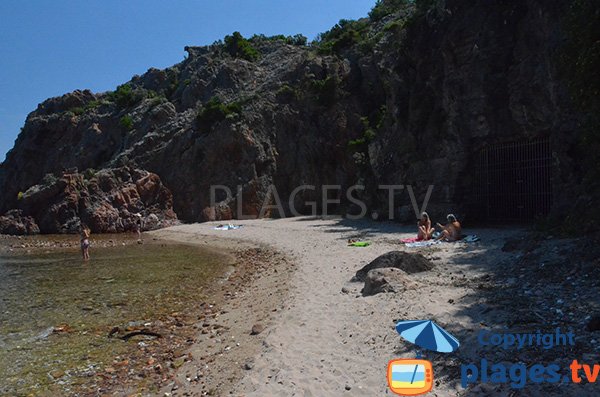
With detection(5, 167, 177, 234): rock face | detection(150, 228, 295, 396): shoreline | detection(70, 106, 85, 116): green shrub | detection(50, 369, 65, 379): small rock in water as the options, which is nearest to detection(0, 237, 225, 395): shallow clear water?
detection(50, 369, 65, 379): small rock in water

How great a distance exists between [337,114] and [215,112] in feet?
39.1

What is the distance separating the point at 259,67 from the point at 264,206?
21.4 m

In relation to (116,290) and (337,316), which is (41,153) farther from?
(337,316)

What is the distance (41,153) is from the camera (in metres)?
55.7

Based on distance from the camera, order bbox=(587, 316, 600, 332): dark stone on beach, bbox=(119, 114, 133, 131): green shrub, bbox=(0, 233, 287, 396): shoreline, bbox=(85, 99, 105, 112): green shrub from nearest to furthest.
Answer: bbox=(587, 316, 600, 332): dark stone on beach, bbox=(0, 233, 287, 396): shoreline, bbox=(119, 114, 133, 131): green shrub, bbox=(85, 99, 105, 112): green shrub

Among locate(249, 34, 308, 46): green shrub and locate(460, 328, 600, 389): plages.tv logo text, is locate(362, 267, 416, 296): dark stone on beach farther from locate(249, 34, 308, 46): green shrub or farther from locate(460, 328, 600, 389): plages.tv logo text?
locate(249, 34, 308, 46): green shrub

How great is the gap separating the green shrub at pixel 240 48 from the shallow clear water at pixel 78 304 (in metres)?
39.7

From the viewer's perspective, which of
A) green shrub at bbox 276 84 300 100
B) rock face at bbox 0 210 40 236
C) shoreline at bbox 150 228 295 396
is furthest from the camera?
green shrub at bbox 276 84 300 100

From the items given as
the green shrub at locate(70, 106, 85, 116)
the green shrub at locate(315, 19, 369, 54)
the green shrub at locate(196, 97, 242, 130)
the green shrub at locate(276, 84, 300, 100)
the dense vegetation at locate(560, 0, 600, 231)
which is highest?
the green shrub at locate(315, 19, 369, 54)

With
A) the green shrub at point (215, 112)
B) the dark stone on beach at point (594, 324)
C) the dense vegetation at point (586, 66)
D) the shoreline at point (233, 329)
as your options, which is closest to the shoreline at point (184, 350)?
the shoreline at point (233, 329)

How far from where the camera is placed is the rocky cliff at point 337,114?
1673cm

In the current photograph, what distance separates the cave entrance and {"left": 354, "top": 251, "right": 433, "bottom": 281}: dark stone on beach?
970cm

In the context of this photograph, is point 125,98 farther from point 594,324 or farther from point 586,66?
point 594,324

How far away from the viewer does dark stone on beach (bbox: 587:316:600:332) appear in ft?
14.8
